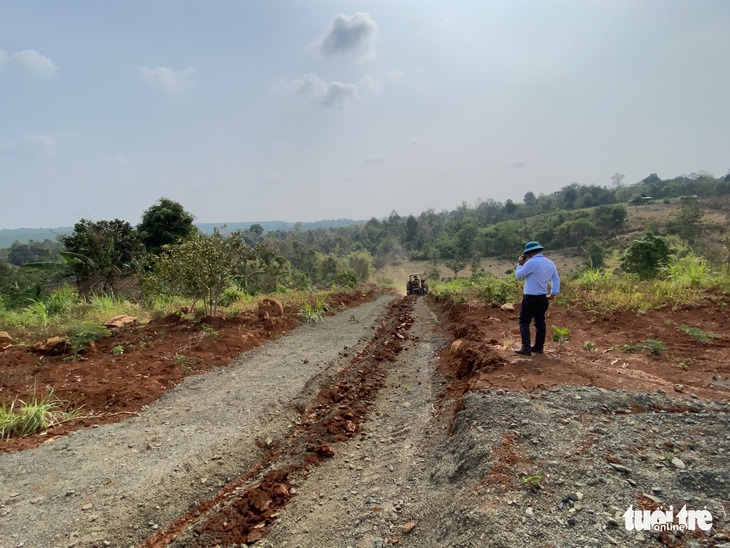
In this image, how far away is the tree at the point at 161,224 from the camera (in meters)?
20.5

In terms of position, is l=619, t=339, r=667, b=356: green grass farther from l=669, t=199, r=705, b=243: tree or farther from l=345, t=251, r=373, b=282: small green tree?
l=345, t=251, r=373, b=282: small green tree

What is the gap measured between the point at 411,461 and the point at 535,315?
9.94 ft

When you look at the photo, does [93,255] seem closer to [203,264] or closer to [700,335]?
[203,264]

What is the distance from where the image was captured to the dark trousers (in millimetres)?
5688

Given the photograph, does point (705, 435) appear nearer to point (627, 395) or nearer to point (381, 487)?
point (627, 395)

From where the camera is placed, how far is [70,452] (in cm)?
416

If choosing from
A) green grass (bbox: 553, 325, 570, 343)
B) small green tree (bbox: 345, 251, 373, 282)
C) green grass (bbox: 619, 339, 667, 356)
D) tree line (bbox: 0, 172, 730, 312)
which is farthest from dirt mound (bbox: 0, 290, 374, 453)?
small green tree (bbox: 345, 251, 373, 282)

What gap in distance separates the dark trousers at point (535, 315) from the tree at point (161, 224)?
62.4ft

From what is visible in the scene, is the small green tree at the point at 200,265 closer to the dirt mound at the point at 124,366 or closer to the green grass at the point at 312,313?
the dirt mound at the point at 124,366

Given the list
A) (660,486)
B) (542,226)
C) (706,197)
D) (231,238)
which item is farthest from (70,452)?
(706,197)

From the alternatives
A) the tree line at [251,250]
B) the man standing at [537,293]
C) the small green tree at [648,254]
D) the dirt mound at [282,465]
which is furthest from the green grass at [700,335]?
the small green tree at [648,254]

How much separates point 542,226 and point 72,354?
2535 inches

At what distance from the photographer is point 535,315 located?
572 centimetres

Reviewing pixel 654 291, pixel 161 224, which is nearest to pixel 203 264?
pixel 654 291
